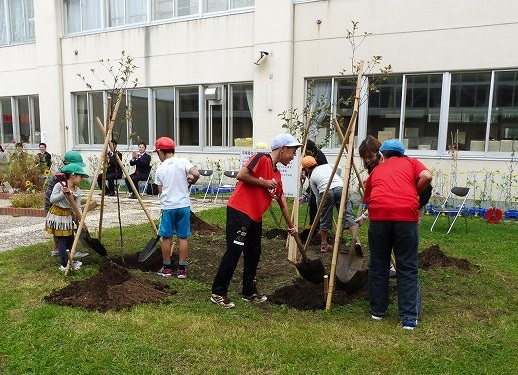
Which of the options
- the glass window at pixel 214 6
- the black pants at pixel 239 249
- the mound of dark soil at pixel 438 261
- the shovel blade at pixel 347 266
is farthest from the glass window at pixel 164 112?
the black pants at pixel 239 249

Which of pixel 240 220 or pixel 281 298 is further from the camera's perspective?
pixel 281 298

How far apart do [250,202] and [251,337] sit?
1219 mm

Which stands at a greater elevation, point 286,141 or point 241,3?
point 241,3

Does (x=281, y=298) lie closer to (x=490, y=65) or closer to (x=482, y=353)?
(x=482, y=353)

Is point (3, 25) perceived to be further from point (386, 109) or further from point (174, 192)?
point (174, 192)

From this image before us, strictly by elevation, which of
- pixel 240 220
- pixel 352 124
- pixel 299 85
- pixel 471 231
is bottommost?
pixel 471 231

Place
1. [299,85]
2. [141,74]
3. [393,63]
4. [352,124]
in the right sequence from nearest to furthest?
[352,124], [393,63], [299,85], [141,74]

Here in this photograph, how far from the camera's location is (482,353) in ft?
11.1

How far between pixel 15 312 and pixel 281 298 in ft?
8.49

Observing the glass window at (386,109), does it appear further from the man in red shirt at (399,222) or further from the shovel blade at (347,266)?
the man in red shirt at (399,222)

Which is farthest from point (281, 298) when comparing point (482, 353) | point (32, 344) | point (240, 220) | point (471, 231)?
point (471, 231)

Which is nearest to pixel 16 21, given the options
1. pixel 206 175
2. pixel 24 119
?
pixel 24 119

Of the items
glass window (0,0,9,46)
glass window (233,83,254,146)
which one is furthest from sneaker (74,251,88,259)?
glass window (0,0,9,46)

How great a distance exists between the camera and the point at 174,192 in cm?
496
